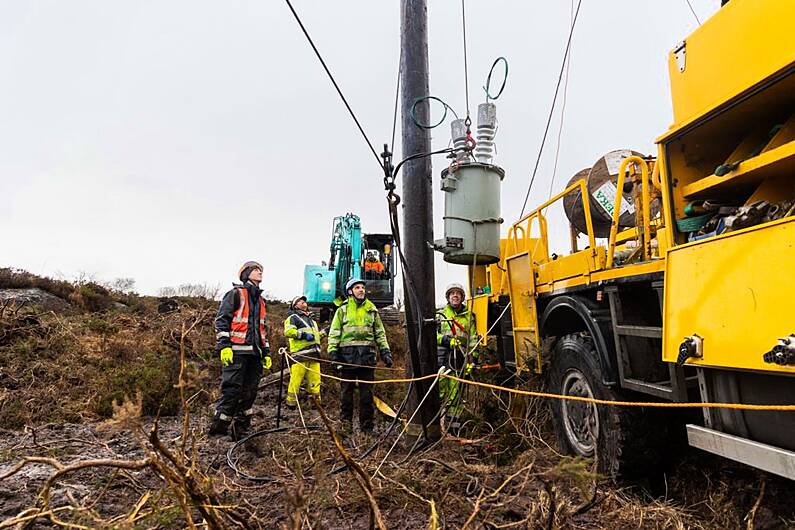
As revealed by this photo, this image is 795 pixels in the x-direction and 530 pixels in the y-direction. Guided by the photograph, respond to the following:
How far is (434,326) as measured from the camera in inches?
168

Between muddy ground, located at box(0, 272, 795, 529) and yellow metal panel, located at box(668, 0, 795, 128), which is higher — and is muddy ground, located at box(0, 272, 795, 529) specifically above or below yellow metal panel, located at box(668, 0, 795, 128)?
below

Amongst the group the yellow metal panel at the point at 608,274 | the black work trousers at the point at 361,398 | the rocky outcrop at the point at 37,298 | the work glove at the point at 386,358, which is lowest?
the black work trousers at the point at 361,398

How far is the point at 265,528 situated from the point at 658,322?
290 centimetres

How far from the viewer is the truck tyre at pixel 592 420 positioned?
10.5ft

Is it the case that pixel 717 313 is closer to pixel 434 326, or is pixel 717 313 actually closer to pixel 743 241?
pixel 743 241

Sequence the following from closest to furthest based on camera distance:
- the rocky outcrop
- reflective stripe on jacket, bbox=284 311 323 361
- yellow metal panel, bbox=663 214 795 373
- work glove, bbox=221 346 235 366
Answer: yellow metal panel, bbox=663 214 795 373, work glove, bbox=221 346 235 366, reflective stripe on jacket, bbox=284 311 323 361, the rocky outcrop

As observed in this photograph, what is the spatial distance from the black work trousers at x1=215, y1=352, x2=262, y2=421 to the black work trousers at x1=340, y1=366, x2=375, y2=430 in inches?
43.9

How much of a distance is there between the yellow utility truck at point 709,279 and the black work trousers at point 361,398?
2434 mm

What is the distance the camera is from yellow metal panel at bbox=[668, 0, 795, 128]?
217 cm

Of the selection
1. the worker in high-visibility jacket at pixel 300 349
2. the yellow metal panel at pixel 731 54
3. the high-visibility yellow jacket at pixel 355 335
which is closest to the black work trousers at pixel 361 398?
the high-visibility yellow jacket at pixel 355 335

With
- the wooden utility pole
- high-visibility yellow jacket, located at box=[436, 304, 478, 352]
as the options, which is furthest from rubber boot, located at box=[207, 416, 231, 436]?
high-visibility yellow jacket, located at box=[436, 304, 478, 352]

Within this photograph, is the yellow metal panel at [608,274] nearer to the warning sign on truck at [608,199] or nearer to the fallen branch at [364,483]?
the warning sign on truck at [608,199]

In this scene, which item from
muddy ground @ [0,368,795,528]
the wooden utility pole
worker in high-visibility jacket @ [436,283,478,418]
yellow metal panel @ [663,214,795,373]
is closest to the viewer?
yellow metal panel @ [663,214,795,373]

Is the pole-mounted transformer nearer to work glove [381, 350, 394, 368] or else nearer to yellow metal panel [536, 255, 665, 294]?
yellow metal panel [536, 255, 665, 294]
